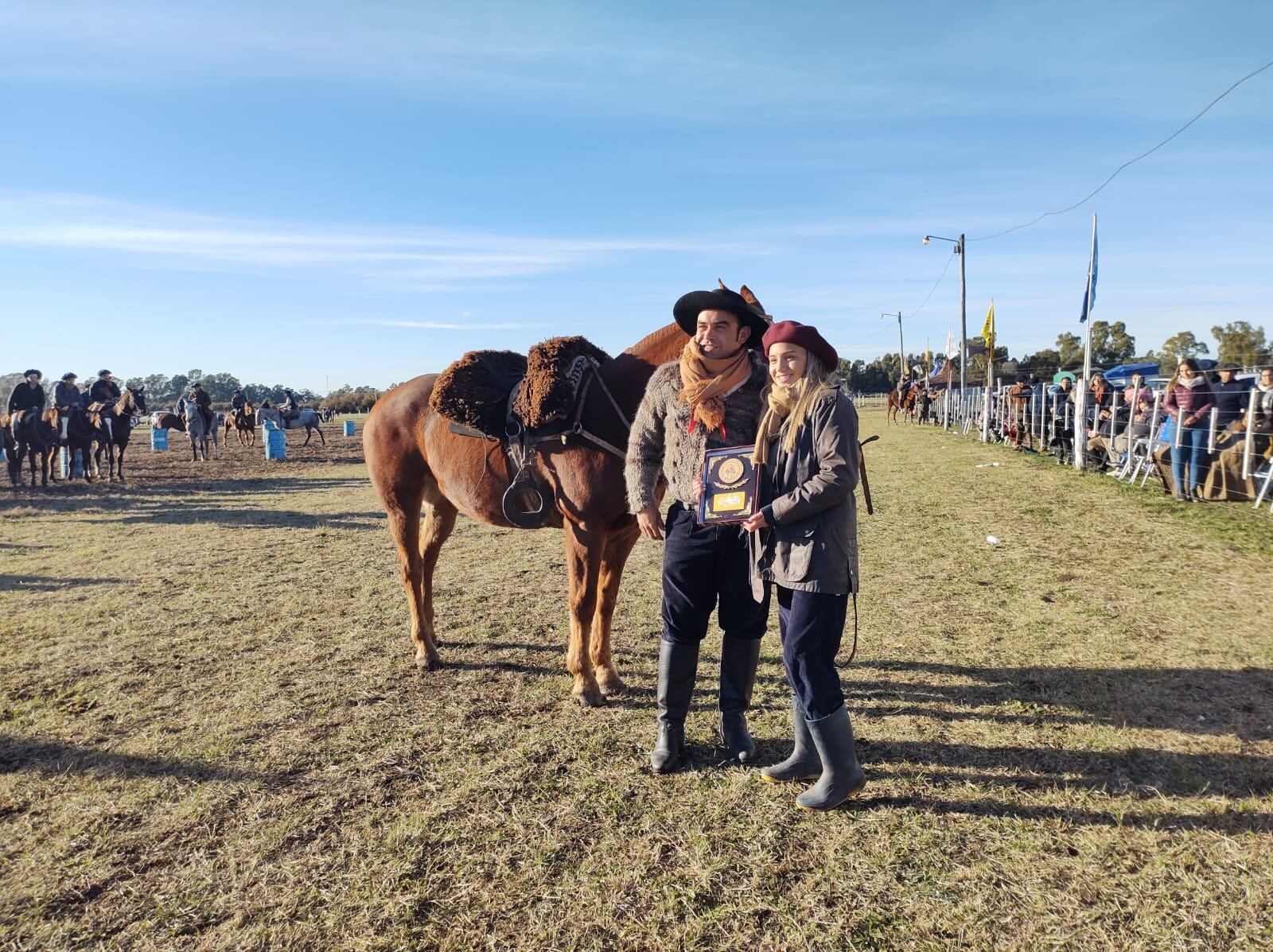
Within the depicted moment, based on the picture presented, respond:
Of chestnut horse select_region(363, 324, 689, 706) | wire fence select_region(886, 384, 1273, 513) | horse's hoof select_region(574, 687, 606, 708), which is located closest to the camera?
chestnut horse select_region(363, 324, 689, 706)

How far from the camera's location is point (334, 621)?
5.70 metres

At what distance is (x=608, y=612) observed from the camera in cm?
429

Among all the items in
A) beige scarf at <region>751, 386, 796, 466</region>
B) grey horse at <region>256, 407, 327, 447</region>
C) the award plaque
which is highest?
grey horse at <region>256, 407, 327, 447</region>

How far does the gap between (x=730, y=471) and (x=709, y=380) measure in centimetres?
43

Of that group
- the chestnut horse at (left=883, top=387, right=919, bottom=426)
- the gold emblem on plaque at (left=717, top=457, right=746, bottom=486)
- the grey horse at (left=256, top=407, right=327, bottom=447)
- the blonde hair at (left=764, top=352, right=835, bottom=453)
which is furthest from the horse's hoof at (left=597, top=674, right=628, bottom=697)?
the chestnut horse at (left=883, top=387, right=919, bottom=426)

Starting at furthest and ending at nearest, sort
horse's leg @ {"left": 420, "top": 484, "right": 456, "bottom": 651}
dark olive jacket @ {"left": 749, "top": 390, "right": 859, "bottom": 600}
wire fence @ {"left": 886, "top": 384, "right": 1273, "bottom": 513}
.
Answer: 1. wire fence @ {"left": 886, "top": 384, "right": 1273, "bottom": 513}
2. horse's leg @ {"left": 420, "top": 484, "right": 456, "bottom": 651}
3. dark olive jacket @ {"left": 749, "top": 390, "right": 859, "bottom": 600}

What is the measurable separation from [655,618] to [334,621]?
2618 millimetres

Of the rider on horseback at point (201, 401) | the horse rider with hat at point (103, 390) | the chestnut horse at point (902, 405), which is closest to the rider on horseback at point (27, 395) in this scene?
the horse rider with hat at point (103, 390)

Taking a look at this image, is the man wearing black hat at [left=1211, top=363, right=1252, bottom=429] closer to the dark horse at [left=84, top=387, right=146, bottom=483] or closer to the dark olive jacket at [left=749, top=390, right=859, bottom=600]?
the dark olive jacket at [left=749, top=390, right=859, bottom=600]

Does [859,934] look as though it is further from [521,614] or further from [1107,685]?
[521,614]

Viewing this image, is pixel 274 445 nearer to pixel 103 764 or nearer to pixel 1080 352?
pixel 103 764

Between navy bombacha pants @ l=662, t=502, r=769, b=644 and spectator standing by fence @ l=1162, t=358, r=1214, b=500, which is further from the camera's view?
spectator standing by fence @ l=1162, t=358, r=1214, b=500

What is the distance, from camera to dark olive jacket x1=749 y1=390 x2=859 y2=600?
2678 mm

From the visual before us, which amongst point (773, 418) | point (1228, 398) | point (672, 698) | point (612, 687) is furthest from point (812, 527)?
point (1228, 398)
